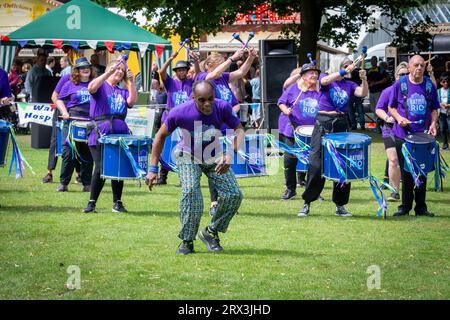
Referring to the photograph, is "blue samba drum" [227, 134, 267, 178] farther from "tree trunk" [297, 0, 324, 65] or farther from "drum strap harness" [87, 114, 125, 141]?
"tree trunk" [297, 0, 324, 65]

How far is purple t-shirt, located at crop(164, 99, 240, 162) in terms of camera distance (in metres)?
9.80

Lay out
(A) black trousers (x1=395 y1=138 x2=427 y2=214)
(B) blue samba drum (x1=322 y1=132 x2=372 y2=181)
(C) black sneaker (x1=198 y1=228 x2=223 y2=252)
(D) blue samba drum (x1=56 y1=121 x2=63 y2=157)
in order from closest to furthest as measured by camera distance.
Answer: (C) black sneaker (x1=198 y1=228 x2=223 y2=252)
(B) blue samba drum (x1=322 y1=132 x2=372 y2=181)
(A) black trousers (x1=395 y1=138 x2=427 y2=214)
(D) blue samba drum (x1=56 y1=121 x2=63 y2=157)

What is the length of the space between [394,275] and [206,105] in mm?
2361

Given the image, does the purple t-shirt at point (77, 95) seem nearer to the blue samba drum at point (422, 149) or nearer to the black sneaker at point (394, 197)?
the black sneaker at point (394, 197)

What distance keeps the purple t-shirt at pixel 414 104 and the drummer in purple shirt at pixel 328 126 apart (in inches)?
16.3

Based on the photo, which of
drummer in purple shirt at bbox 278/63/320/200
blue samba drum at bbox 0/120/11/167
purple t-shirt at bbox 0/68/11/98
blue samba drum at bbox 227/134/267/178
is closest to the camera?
blue samba drum at bbox 0/120/11/167

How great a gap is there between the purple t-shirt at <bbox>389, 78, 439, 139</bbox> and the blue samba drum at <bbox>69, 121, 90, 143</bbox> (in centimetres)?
441

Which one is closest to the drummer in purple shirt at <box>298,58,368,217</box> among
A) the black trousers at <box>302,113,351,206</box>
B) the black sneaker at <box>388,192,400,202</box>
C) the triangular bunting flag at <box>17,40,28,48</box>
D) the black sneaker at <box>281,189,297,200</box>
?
the black trousers at <box>302,113,351,206</box>

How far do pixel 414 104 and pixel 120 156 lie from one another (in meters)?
3.77

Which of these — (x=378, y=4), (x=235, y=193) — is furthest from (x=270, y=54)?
(x=235, y=193)

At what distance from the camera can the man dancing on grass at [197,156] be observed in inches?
385

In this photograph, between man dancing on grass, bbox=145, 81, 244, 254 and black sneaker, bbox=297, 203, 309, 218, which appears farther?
black sneaker, bbox=297, 203, 309, 218

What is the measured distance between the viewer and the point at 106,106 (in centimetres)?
1316

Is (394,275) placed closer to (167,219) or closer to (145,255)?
(145,255)
